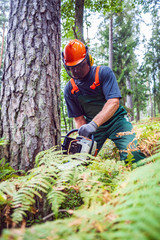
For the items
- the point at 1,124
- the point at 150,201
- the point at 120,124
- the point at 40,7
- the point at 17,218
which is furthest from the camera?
the point at 120,124

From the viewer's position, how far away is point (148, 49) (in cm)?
1764

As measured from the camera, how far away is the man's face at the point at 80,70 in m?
2.84

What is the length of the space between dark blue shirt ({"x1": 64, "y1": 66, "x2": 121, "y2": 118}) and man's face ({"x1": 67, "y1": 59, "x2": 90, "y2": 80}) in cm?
13

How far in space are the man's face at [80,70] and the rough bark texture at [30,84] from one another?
2.93ft

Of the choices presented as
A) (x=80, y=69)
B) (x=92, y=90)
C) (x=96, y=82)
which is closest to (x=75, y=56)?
(x=80, y=69)

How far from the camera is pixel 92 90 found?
10.3ft

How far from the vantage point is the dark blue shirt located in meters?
2.81

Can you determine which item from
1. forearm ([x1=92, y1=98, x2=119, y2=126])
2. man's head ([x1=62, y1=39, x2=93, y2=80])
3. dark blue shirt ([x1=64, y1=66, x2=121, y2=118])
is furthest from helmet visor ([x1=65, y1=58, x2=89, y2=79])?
forearm ([x1=92, y1=98, x2=119, y2=126])

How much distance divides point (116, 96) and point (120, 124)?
2.16ft

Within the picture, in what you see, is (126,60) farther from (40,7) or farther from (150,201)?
(150,201)

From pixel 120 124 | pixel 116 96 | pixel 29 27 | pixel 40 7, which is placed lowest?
pixel 120 124

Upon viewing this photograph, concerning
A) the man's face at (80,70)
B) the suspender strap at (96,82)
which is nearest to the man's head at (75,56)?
the man's face at (80,70)

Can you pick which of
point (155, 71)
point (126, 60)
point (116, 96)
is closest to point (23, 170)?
point (116, 96)

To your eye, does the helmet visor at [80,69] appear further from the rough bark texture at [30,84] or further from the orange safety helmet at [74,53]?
the rough bark texture at [30,84]
